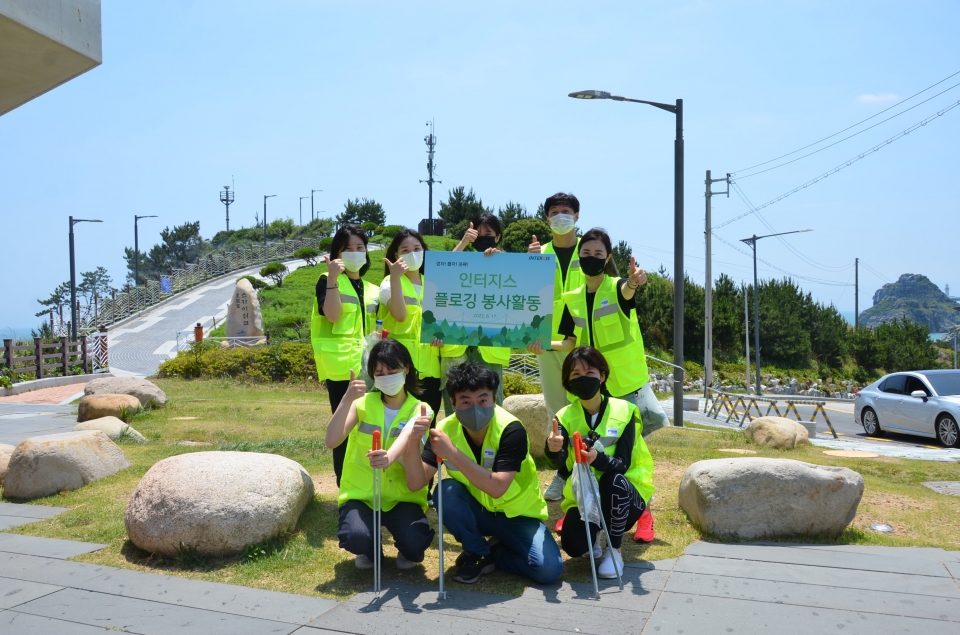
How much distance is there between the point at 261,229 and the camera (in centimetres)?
7912

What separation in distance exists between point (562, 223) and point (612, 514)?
2.12 meters

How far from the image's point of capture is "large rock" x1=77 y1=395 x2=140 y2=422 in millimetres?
10984

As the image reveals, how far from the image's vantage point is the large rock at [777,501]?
5.09m

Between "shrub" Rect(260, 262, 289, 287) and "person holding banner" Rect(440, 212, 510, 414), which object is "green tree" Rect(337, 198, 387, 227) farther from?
"person holding banner" Rect(440, 212, 510, 414)

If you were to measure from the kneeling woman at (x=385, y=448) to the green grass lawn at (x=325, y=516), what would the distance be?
254 mm

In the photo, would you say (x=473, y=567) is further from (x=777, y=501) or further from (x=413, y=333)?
(x=777, y=501)

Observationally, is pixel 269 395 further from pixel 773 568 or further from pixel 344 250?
pixel 773 568

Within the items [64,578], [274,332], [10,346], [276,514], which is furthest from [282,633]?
[274,332]

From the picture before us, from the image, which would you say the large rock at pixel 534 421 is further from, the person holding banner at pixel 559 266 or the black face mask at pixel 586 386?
the black face mask at pixel 586 386

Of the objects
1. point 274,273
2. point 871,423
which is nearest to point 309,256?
point 274,273

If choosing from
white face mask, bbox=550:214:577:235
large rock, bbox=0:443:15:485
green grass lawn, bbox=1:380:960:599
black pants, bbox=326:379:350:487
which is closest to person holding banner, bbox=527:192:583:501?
white face mask, bbox=550:214:577:235

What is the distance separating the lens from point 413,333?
5543mm

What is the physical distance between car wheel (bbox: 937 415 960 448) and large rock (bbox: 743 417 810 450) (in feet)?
13.7

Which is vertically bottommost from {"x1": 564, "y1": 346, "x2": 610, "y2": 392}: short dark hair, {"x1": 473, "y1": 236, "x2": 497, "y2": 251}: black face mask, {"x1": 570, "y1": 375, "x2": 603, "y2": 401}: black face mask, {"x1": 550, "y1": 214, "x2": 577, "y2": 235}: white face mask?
{"x1": 570, "y1": 375, "x2": 603, "y2": 401}: black face mask
